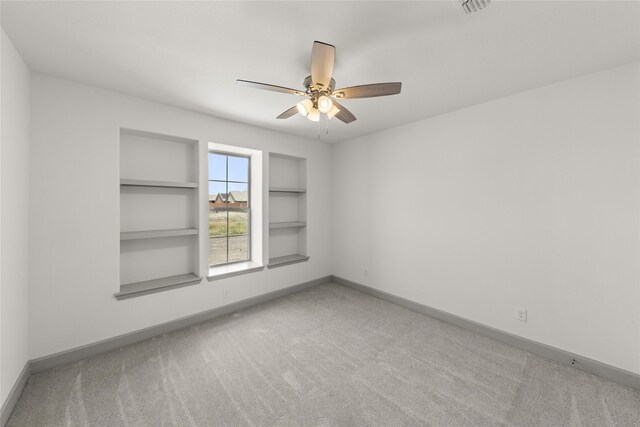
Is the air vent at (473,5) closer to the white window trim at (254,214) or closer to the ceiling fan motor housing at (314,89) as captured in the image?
the ceiling fan motor housing at (314,89)

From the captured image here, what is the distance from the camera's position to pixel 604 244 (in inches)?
82.4

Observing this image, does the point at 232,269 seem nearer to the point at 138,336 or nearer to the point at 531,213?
the point at 138,336

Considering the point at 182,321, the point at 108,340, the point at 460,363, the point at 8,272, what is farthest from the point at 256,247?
the point at 460,363

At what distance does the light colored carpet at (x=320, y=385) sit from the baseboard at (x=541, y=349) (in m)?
0.07

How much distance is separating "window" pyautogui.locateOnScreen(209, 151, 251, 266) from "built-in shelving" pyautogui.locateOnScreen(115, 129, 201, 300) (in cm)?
38

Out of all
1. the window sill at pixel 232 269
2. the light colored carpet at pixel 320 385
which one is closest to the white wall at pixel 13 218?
the light colored carpet at pixel 320 385

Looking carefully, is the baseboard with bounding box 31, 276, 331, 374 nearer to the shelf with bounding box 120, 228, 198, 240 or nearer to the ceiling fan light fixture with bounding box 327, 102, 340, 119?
the shelf with bounding box 120, 228, 198, 240

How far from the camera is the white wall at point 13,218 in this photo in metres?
1.63

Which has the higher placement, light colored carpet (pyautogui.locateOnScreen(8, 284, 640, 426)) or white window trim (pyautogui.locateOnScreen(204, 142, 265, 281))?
white window trim (pyautogui.locateOnScreen(204, 142, 265, 281))

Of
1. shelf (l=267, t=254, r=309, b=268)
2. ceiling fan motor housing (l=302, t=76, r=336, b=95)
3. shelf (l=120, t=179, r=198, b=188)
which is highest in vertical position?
ceiling fan motor housing (l=302, t=76, r=336, b=95)

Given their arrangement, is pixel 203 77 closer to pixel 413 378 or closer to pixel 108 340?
pixel 108 340

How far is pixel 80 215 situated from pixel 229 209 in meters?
1.65

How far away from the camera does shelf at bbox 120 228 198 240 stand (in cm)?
258

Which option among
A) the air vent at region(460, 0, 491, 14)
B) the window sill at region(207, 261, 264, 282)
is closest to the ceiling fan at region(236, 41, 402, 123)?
the air vent at region(460, 0, 491, 14)
